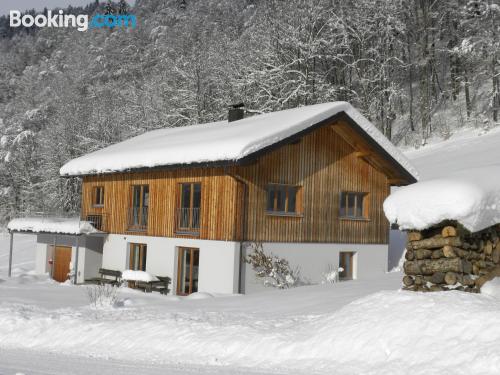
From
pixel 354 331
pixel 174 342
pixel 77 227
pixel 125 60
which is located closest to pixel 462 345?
pixel 354 331

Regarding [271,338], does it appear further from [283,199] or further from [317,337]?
[283,199]

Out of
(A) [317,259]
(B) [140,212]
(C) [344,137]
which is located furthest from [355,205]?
(B) [140,212]

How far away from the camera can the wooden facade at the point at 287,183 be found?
2097 centimetres

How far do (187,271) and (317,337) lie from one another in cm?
1257

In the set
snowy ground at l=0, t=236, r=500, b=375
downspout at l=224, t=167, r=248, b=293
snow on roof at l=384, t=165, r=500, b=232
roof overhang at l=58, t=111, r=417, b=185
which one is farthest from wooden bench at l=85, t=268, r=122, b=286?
snow on roof at l=384, t=165, r=500, b=232

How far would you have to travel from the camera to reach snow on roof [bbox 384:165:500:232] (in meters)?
11.2

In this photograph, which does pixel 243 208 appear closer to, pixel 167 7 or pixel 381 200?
pixel 381 200

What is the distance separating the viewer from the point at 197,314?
13.6 metres

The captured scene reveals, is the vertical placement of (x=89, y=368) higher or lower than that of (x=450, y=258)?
lower

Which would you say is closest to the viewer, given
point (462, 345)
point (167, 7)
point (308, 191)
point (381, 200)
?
point (462, 345)

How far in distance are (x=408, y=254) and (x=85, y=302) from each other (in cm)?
972

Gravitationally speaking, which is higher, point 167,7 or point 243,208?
point 167,7

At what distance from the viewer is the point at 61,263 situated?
29875mm

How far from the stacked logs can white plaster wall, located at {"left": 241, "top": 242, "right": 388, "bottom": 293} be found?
9149 millimetres
